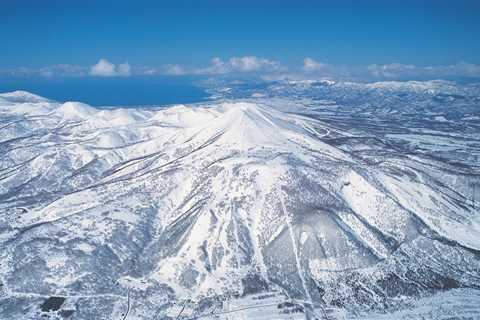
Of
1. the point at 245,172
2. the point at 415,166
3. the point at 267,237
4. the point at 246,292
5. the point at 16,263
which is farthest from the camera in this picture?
the point at 415,166

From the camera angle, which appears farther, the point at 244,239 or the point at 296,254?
the point at 244,239

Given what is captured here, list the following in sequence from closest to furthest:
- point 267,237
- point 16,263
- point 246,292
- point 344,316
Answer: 1. point 344,316
2. point 246,292
3. point 16,263
4. point 267,237

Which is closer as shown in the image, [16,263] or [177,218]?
[16,263]

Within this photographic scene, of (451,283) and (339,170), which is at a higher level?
(339,170)

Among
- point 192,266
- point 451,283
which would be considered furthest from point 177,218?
point 451,283

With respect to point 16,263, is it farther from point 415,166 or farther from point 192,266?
point 415,166

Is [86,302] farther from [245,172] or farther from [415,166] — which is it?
[415,166]

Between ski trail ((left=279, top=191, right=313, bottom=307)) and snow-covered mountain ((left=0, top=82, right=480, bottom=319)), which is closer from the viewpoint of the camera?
snow-covered mountain ((left=0, top=82, right=480, bottom=319))

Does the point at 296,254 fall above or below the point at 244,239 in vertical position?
below

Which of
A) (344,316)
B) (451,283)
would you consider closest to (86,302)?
(344,316)

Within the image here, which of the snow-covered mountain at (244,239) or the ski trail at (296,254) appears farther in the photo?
the ski trail at (296,254)
